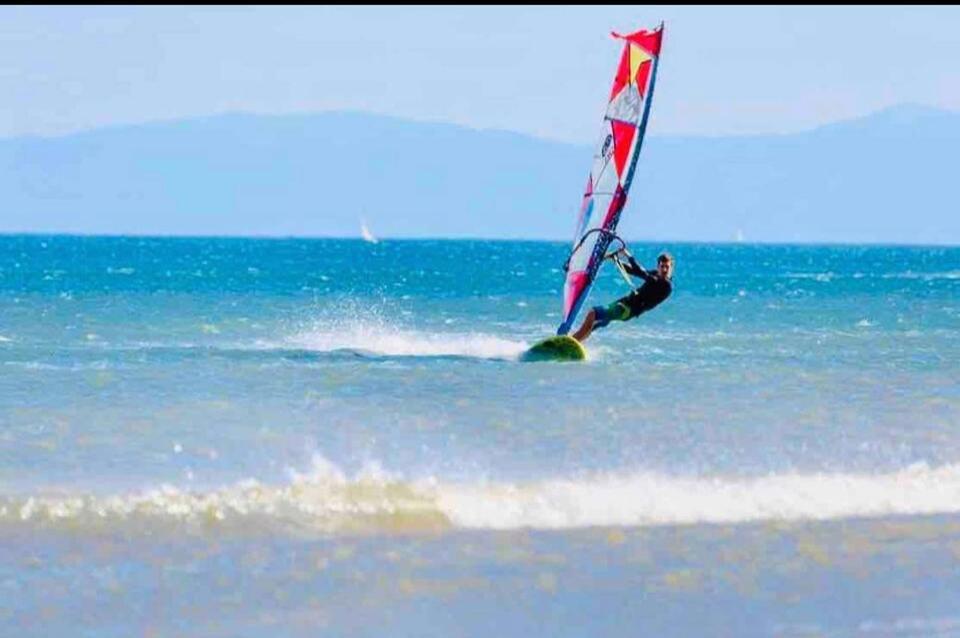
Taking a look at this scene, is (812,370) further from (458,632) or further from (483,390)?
(458,632)

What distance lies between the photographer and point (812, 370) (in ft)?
85.4

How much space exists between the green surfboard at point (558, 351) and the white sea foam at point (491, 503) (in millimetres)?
9686

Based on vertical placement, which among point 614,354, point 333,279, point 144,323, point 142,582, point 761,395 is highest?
point 142,582

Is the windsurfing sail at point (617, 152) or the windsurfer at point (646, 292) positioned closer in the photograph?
the windsurfer at point (646, 292)

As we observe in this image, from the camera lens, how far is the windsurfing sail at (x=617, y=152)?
22047mm

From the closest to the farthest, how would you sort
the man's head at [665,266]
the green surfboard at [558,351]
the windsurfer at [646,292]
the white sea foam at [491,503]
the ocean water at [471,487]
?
the ocean water at [471,487] < the white sea foam at [491,503] < the windsurfer at [646,292] < the man's head at [665,266] < the green surfboard at [558,351]

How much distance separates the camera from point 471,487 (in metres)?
15.1

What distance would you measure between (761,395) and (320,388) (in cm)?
591

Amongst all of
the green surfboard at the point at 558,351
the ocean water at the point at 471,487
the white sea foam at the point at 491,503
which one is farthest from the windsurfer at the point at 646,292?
the white sea foam at the point at 491,503

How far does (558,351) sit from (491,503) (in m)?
11.3

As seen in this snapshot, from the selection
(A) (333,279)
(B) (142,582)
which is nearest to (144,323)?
(B) (142,582)

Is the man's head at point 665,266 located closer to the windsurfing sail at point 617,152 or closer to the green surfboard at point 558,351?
the windsurfing sail at point 617,152

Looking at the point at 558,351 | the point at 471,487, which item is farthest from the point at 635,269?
the point at 471,487

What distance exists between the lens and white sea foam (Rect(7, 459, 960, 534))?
13508 mm
